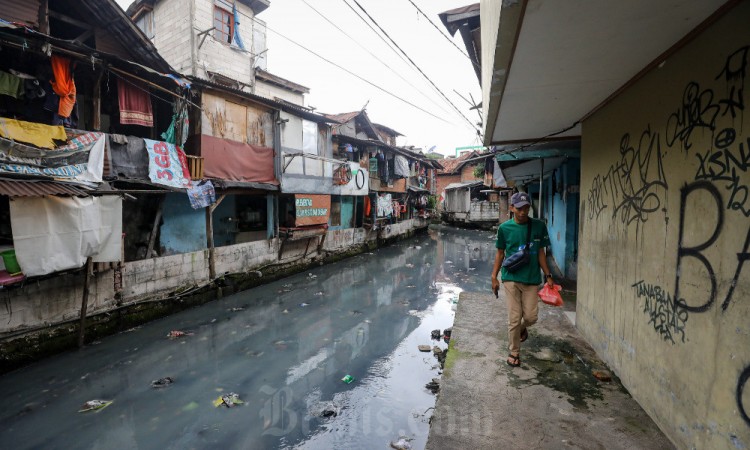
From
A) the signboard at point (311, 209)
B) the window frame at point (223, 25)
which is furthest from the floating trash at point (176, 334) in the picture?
the window frame at point (223, 25)

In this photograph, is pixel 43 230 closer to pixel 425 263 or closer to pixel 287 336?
pixel 287 336

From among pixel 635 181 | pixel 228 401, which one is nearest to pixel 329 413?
pixel 228 401

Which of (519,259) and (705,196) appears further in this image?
(519,259)

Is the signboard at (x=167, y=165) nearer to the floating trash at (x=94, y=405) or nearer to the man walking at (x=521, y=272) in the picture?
the floating trash at (x=94, y=405)

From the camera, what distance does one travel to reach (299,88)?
18.8m

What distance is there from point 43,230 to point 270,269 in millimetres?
6863

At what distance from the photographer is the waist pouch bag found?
12.4 feet

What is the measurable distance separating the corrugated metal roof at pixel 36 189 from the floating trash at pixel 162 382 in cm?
363

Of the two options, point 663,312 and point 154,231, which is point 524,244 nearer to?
point 663,312

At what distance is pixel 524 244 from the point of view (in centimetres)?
384

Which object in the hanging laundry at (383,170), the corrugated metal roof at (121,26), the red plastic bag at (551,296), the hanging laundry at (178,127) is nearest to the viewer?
the red plastic bag at (551,296)

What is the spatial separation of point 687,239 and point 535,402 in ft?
6.21

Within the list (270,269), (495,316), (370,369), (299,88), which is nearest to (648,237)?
(495,316)

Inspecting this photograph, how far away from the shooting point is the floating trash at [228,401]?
15.6 feet
